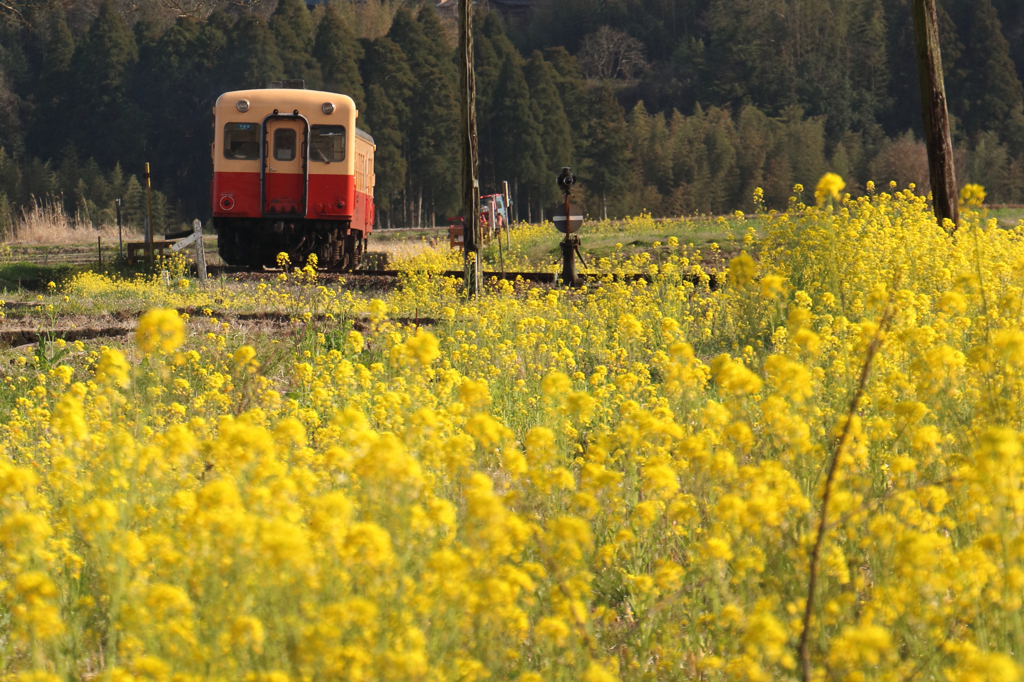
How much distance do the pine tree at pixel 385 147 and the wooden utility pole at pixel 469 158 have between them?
30595 millimetres

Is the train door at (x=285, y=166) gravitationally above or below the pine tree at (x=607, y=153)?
below

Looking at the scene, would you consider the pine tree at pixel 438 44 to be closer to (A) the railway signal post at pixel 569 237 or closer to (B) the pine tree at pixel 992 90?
(B) the pine tree at pixel 992 90

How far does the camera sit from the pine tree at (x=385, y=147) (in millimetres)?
41688

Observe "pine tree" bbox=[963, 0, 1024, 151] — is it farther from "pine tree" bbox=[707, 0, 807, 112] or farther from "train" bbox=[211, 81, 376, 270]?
"train" bbox=[211, 81, 376, 270]

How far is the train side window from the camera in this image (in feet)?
49.6

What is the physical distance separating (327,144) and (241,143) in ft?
4.23

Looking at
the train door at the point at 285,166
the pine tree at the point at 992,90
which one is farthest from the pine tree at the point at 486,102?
the train door at the point at 285,166

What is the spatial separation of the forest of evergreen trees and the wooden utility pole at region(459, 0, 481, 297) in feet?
86.7

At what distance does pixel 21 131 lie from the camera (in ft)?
184

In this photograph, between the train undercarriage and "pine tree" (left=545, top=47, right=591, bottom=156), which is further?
"pine tree" (left=545, top=47, right=591, bottom=156)

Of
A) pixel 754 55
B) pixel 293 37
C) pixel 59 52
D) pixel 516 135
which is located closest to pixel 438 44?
pixel 293 37

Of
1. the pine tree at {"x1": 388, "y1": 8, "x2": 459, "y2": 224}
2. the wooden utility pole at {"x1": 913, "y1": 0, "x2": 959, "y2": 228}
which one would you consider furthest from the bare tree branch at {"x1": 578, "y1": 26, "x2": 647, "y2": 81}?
the wooden utility pole at {"x1": 913, "y1": 0, "x2": 959, "y2": 228}

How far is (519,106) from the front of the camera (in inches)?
1764

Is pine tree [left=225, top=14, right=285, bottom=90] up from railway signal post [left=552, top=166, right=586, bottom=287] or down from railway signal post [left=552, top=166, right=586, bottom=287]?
up
